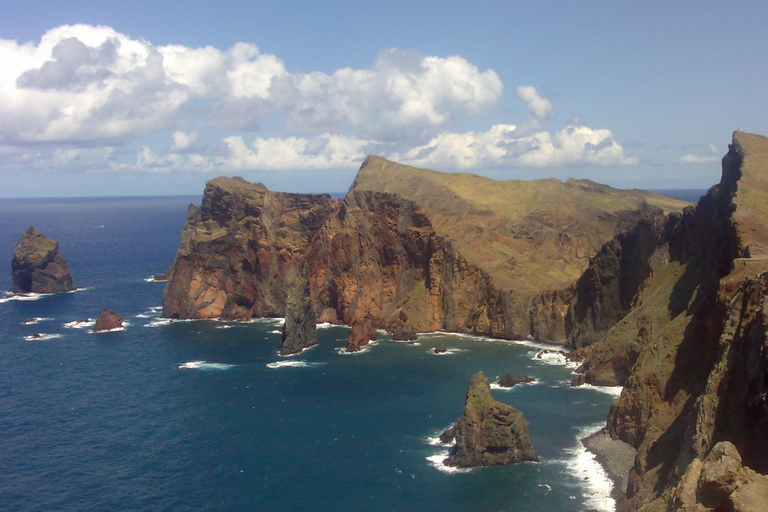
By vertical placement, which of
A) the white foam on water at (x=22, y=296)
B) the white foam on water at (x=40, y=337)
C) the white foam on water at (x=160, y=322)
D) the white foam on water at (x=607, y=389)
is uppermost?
the white foam on water at (x=22, y=296)

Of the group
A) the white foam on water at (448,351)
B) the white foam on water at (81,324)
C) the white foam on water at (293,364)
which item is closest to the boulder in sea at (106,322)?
the white foam on water at (81,324)

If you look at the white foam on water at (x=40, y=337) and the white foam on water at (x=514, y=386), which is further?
the white foam on water at (x=40, y=337)

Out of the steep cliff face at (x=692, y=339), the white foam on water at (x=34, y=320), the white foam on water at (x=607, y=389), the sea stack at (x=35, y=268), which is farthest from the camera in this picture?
the sea stack at (x=35, y=268)

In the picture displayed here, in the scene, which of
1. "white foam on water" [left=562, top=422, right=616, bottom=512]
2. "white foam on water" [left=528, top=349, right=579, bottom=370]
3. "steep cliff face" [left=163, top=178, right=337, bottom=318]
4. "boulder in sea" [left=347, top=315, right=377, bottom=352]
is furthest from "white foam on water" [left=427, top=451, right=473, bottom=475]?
"steep cliff face" [left=163, top=178, right=337, bottom=318]

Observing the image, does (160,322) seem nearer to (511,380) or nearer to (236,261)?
(236,261)

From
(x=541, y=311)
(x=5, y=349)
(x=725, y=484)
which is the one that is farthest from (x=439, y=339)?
(x=725, y=484)

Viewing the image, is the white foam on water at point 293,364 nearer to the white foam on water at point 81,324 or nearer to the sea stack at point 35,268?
the white foam on water at point 81,324

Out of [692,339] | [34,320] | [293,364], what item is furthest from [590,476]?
[34,320]
